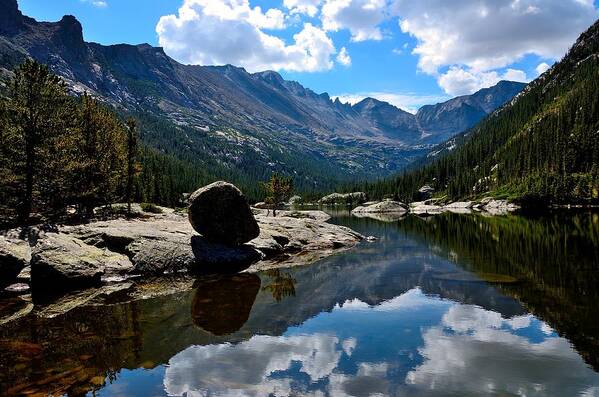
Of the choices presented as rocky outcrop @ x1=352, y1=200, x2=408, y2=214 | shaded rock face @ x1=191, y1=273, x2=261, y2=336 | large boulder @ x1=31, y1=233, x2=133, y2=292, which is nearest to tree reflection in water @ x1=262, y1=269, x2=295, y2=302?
shaded rock face @ x1=191, y1=273, x2=261, y2=336

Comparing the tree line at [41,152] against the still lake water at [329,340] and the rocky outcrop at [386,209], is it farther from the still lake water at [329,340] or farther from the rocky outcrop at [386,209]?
the rocky outcrop at [386,209]

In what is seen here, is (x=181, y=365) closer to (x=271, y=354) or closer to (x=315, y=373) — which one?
(x=271, y=354)

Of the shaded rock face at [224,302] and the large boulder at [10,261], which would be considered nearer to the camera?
the shaded rock face at [224,302]

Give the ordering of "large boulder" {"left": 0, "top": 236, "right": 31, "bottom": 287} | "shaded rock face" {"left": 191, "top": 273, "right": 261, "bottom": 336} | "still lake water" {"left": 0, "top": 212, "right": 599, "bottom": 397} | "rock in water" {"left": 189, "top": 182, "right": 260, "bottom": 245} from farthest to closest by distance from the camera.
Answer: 1. "rock in water" {"left": 189, "top": 182, "right": 260, "bottom": 245}
2. "large boulder" {"left": 0, "top": 236, "right": 31, "bottom": 287}
3. "shaded rock face" {"left": 191, "top": 273, "right": 261, "bottom": 336}
4. "still lake water" {"left": 0, "top": 212, "right": 599, "bottom": 397}

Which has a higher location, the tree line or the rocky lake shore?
the tree line

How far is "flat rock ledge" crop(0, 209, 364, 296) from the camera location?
94.2ft

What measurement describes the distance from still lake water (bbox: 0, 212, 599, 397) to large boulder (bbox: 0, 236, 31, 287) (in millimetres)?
9012

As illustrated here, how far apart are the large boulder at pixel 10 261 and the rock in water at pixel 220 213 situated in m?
14.2

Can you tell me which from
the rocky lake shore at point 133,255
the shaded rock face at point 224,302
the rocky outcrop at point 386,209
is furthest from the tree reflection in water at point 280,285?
the rocky outcrop at point 386,209

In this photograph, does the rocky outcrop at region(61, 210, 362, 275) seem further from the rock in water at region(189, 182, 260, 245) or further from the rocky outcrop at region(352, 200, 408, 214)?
the rocky outcrop at region(352, 200, 408, 214)

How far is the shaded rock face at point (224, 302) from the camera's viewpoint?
21.6 m

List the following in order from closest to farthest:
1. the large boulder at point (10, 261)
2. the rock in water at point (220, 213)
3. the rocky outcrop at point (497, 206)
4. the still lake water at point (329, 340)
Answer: the still lake water at point (329, 340) < the large boulder at point (10, 261) < the rock in water at point (220, 213) < the rocky outcrop at point (497, 206)

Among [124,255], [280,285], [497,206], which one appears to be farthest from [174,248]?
[497,206]

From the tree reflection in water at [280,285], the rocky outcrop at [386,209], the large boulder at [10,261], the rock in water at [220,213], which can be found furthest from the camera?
the rocky outcrop at [386,209]
